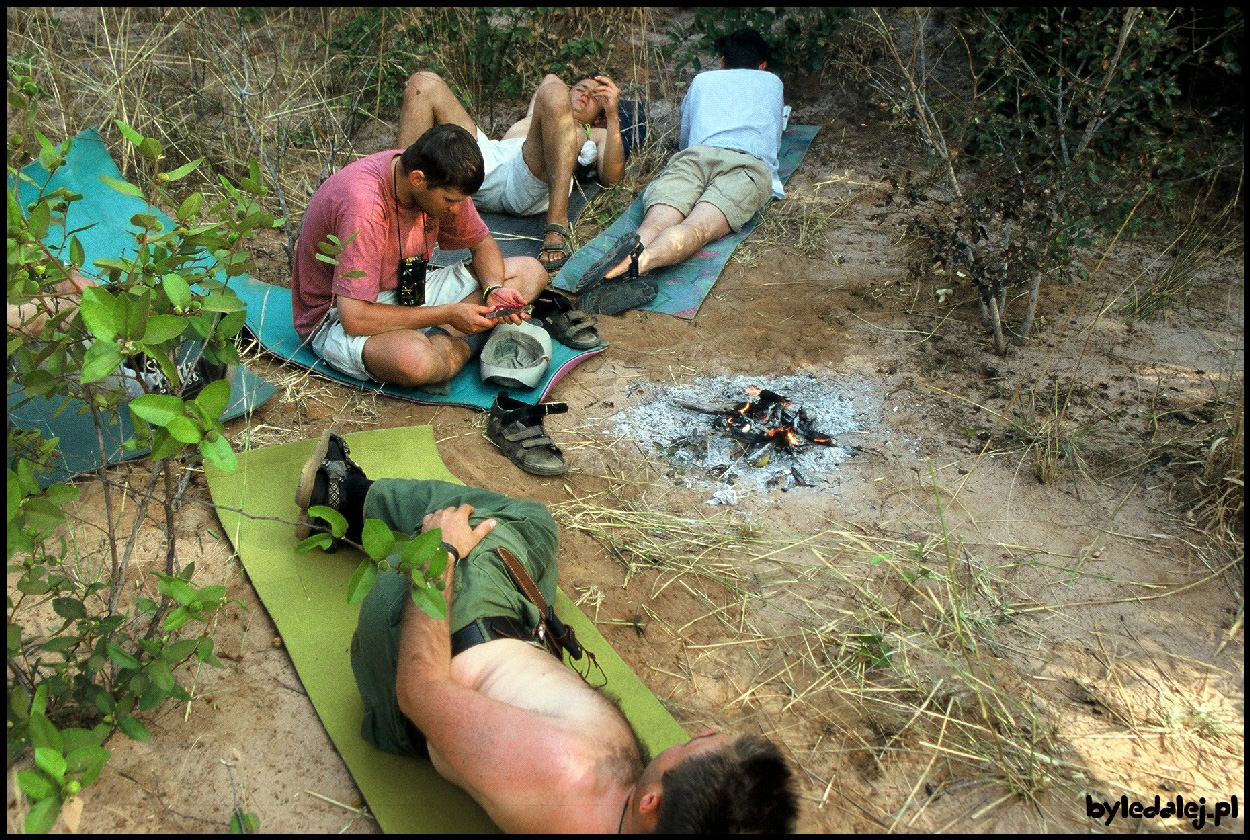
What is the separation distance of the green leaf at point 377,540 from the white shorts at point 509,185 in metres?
4.18

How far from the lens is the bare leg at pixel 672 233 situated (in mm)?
5340

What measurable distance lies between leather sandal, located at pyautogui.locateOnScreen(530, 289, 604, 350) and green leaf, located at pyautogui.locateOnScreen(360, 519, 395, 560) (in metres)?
2.73

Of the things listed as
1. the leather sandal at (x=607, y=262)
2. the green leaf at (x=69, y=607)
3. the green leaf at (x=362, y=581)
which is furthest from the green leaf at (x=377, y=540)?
the leather sandal at (x=607, y=262)

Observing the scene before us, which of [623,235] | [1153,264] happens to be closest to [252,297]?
[623,235]

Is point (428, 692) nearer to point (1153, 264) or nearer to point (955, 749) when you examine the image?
point (955, 749)

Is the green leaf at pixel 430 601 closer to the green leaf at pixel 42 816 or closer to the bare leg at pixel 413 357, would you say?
the green leaf at pixel 42 816

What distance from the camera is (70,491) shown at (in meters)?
2.36

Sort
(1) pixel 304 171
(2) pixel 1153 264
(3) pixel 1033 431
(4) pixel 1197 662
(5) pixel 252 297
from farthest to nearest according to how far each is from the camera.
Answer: (1) pixel 304 171 < (2) pixel 1153 264 < (5) pixel 252 297 < (3) pixel 1033 431 < (4) pixel 1197 662

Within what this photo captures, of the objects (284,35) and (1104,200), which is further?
(284,35)

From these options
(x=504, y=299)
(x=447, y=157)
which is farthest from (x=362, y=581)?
(x=504, y=299)

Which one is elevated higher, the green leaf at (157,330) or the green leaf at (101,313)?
the green leaf at (101,313)

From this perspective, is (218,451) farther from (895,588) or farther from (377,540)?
(895,588)

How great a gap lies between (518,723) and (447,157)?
8.28 feet

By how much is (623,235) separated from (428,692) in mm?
3727
